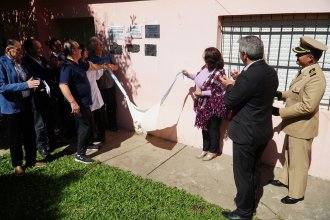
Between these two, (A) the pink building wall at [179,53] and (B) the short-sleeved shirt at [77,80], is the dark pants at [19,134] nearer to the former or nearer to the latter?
(B) the short-sleeved shirt at [77,80]

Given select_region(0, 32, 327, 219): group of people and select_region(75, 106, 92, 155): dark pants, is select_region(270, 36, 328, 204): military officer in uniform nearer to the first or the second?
select_region(0, 32, 327, 219): group of people

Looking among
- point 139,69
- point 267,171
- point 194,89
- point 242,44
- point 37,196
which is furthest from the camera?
point 139,69

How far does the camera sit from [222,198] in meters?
3.92

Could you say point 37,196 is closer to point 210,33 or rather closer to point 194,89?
point 194,89

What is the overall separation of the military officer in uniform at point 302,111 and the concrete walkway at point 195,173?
0.22m

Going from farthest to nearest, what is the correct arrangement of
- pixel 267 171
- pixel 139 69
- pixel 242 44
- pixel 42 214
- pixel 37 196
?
pixel 139 69 < pixel 267 171 < pixel 37 196 < pixel 42 214 < pixel 242 44

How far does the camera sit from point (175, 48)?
17.1 ft

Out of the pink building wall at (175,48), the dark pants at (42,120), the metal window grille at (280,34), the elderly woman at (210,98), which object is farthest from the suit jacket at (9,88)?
the metal window grille at (280,34)

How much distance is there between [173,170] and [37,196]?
1943 mm

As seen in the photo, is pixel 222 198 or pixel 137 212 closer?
pixel 137 212

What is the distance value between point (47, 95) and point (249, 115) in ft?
11.3

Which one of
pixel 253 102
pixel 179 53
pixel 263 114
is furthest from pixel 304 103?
pixel 179 53

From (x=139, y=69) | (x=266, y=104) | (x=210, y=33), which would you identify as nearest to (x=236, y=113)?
(x=266, y=104)

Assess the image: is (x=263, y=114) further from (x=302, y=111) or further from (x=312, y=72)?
(x=312, y=72)
